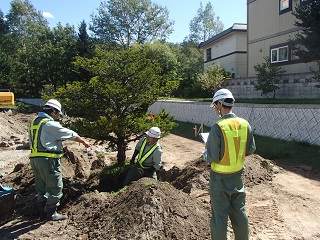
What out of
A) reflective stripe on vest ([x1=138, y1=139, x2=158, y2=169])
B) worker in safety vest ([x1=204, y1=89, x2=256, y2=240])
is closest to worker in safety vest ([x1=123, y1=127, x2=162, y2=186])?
reflective stripe on vest ([x1=138, y1=139, x2=158, y2=169])

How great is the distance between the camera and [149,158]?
21.2ft

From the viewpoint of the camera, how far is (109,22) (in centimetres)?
4791

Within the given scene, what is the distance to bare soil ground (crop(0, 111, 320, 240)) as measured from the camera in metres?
4.35

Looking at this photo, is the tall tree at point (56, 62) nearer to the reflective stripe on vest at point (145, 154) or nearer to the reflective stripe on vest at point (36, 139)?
the reflective stripe on vest at point (145, 154)

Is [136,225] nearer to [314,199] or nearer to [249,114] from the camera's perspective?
[314,199]

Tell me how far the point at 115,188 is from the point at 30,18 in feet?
176

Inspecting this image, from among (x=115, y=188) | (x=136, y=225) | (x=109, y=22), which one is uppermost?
(x=109, y=22)

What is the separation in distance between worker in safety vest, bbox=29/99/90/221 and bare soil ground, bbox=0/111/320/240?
0.30 meters

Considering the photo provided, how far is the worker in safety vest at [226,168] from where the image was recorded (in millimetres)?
3512

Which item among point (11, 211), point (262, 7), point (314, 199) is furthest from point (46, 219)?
point (262, 7)

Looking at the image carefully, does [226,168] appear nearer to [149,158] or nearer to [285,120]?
[149,158]

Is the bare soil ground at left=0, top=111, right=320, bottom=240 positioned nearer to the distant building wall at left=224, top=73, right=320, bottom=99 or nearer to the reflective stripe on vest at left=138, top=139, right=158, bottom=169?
the reflective stripe on vest at left=138, top=139, right=158, bottom=169

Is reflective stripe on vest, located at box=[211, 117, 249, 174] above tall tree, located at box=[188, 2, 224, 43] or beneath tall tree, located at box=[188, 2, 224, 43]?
beneath

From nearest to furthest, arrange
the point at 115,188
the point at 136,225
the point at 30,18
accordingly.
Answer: the point at 136,225 < the point at 115,188 < the point at 30,18
